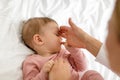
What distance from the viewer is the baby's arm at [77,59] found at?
48.5 inches

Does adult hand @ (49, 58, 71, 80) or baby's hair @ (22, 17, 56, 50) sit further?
baby's hair @ (22, 17, 56, 50)

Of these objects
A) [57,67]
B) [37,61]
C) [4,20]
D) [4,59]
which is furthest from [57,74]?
[4,20]

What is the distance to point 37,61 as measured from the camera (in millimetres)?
1204

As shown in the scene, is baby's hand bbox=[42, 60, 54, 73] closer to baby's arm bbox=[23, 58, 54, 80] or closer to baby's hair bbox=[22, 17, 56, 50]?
baby's arm bbox=[23, 58, 54, 80]

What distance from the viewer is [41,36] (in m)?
1.28

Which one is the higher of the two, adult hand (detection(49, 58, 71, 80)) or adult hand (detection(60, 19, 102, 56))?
adult hand (detection(60, 19, 102, 56))

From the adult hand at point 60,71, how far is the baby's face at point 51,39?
4.2 inches

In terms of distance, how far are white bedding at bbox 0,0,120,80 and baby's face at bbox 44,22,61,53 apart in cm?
10

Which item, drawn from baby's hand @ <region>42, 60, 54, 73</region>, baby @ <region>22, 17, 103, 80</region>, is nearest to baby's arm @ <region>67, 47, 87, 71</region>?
baby @ <region>22, 17, 103, 80</region>

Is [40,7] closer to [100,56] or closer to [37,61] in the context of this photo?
[37,61]

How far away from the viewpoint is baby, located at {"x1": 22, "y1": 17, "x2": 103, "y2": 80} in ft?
3.88

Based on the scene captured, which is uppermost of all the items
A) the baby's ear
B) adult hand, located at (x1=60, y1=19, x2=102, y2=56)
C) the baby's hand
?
adult hand, located at (x1=60, y1=19, x2=102, y2=56)

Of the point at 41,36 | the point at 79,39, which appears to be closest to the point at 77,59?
the point at 79,39

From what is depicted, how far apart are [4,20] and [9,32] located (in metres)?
0.08
